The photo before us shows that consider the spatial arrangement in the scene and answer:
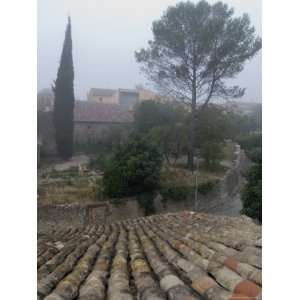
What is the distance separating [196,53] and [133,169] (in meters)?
2.69

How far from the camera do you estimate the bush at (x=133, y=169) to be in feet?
18.7

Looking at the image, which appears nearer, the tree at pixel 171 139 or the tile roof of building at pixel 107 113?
the tree at pixel 171 139

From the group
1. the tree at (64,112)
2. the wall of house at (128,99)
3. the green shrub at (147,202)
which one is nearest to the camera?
the tree at (64,112)

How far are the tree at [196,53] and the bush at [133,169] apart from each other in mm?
1354

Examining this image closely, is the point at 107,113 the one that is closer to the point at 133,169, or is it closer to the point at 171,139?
the point at 171,139

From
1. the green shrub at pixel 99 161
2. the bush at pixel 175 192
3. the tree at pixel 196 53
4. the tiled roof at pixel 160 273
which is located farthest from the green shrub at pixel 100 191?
the tiled roof at pixel 160 273

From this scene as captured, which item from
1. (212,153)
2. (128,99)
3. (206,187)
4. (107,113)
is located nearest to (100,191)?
(206,187)

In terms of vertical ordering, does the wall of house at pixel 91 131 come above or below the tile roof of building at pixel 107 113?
below

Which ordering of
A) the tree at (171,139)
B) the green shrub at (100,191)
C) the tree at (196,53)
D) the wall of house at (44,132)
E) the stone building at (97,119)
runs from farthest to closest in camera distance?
1. the stone building at (97,119)
2. the tree at (171,139)
3. the green shrub at (100,191)
4. the tree at (196,53)
5. the wall of house at (44,132)

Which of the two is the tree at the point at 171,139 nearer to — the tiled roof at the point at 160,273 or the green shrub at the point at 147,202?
the green shrub at the point at 147,202

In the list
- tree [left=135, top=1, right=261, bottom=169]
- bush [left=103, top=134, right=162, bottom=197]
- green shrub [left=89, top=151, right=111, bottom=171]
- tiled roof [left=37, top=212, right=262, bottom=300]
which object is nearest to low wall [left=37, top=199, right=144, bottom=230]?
bush [left=103, top=134, right=162, bottom=197]
